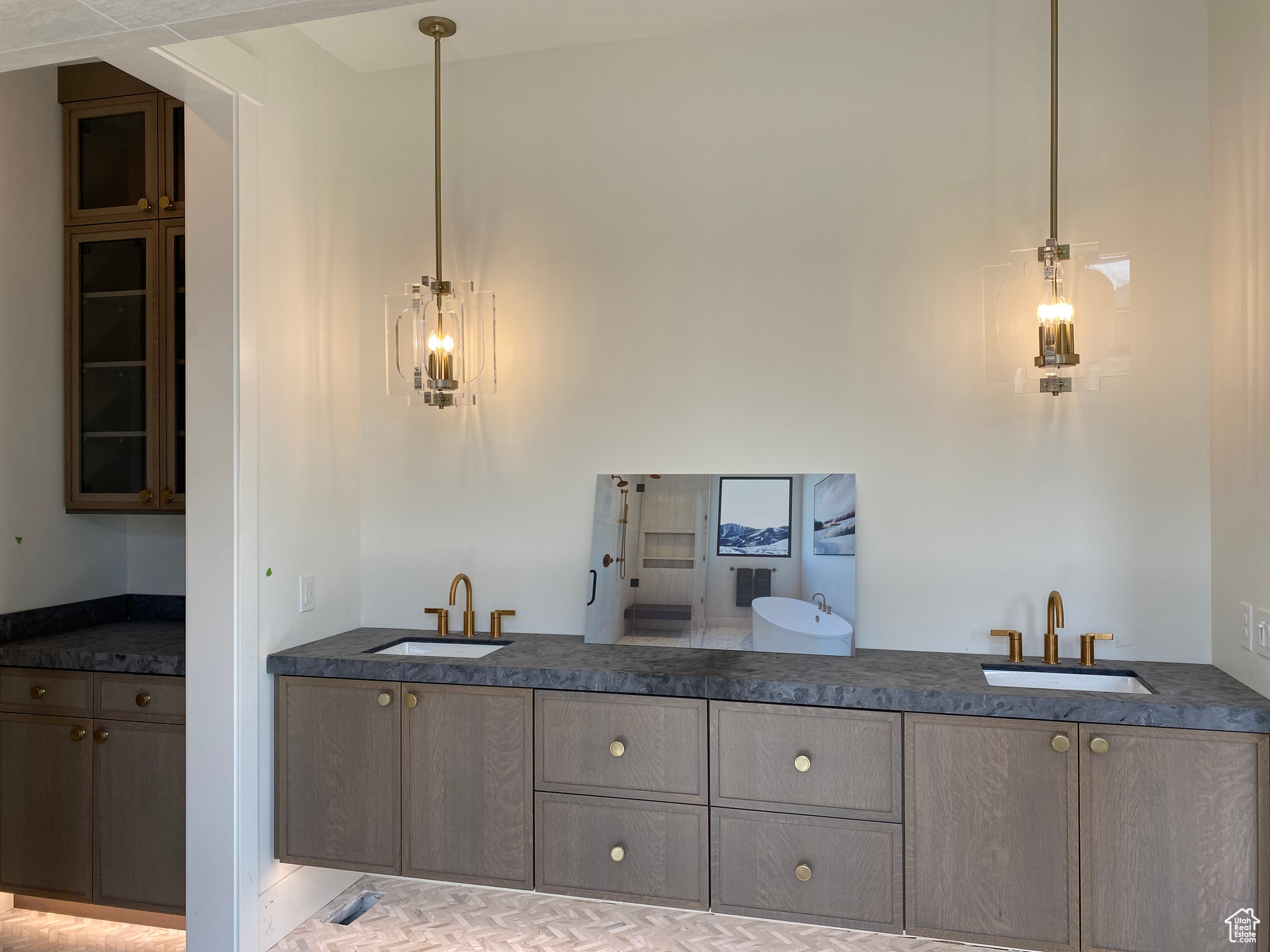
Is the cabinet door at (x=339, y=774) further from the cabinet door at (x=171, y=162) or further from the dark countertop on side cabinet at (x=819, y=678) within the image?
the cabinet door at (x=171, y=162)

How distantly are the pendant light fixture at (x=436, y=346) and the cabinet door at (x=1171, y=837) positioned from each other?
2018 millimetres

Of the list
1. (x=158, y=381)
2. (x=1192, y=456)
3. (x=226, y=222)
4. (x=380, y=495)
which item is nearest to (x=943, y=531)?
(x=1192, y=456)

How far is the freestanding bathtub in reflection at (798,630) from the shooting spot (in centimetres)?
258

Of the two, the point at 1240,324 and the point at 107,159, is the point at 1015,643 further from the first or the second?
the point at 107,159

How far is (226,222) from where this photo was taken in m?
2.40

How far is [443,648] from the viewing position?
114 inches

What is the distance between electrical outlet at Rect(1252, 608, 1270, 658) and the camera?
6.69 feet

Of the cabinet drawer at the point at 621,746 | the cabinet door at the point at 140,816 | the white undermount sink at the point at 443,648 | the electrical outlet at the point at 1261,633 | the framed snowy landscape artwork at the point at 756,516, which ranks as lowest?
the cabinet door at the point at 140,816

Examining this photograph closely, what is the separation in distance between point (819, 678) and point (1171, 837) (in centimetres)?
88

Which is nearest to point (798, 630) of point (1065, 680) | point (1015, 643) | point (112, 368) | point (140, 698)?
point (1015, 643)

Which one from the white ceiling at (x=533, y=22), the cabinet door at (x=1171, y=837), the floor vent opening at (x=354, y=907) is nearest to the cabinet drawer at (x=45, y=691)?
the floor vent opening at (x=354, y=907)

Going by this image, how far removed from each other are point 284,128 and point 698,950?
284 cm

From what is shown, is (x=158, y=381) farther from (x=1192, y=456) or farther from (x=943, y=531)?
(x=1192, y=456)

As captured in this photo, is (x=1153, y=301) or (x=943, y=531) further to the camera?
(x=943, y=531)
